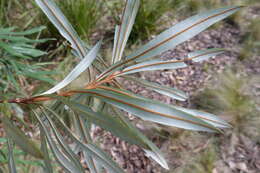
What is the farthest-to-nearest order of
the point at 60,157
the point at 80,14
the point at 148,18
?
the point at 148,18 → the point at 80,14 → the point at 60,157

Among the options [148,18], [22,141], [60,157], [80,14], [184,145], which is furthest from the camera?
[148,18]

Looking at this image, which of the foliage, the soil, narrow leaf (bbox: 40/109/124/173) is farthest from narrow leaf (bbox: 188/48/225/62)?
the soil

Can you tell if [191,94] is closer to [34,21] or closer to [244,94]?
[244,94]

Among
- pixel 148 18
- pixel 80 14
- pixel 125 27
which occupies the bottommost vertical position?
pixel 148 18

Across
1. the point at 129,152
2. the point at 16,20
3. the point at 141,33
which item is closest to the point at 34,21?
the point at 16,20

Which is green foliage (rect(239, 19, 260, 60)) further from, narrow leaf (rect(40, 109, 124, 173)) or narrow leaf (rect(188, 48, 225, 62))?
narrow leaf (rect(40, 109, 124, 173))

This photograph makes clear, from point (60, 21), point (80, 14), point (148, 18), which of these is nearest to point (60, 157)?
point (60, 21)

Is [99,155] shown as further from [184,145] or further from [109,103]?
[184,145]

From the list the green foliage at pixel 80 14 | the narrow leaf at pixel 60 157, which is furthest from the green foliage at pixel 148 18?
the narrow leaf at pixel 60 157

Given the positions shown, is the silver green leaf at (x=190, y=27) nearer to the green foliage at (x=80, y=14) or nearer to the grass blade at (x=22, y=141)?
the grass blade at (x=22, y=141)

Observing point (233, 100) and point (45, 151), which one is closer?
point (45, 151)
